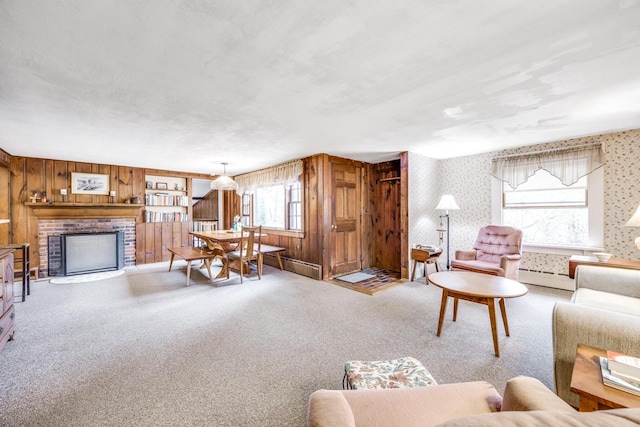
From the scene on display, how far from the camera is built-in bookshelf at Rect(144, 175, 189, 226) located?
5.83m

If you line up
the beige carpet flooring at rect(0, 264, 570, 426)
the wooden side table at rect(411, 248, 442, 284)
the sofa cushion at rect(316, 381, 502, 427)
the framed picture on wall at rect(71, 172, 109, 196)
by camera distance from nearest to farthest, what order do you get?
the sofa cushion at rect(316, 381, 502, 427) → the beige carpet flooring at rect(0, 264, 570, 426) → the wooden side table at rect(411, 248, 442, 284) → the framed picture on wall at rect(71, 172, 109, 196)

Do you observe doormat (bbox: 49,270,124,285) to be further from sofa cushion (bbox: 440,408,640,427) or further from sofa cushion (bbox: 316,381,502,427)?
sofa cushion (bbox: 440,408,640,427)

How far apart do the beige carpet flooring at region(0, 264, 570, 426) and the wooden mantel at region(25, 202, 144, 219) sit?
5.78 feet

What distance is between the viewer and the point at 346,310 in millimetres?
3035

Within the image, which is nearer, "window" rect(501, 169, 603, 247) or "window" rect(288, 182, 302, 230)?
"window" rect(501, 169, 603, 247)

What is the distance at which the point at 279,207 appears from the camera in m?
5.77

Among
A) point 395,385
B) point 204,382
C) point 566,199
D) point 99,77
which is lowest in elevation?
point 204,382

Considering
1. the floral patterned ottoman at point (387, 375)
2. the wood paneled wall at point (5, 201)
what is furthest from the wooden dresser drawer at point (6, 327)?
the wood paneled wall at point (5, 201)

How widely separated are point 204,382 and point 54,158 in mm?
5441

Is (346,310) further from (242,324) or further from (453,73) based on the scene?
(453,73)

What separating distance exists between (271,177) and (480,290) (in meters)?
4.31

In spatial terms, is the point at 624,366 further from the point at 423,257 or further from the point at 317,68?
the point at 423,257

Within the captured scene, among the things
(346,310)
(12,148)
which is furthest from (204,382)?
(12,148)

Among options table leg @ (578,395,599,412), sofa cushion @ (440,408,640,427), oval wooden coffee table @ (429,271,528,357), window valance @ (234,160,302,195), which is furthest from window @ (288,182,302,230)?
sofa cushion @ (440,408,640,427)
